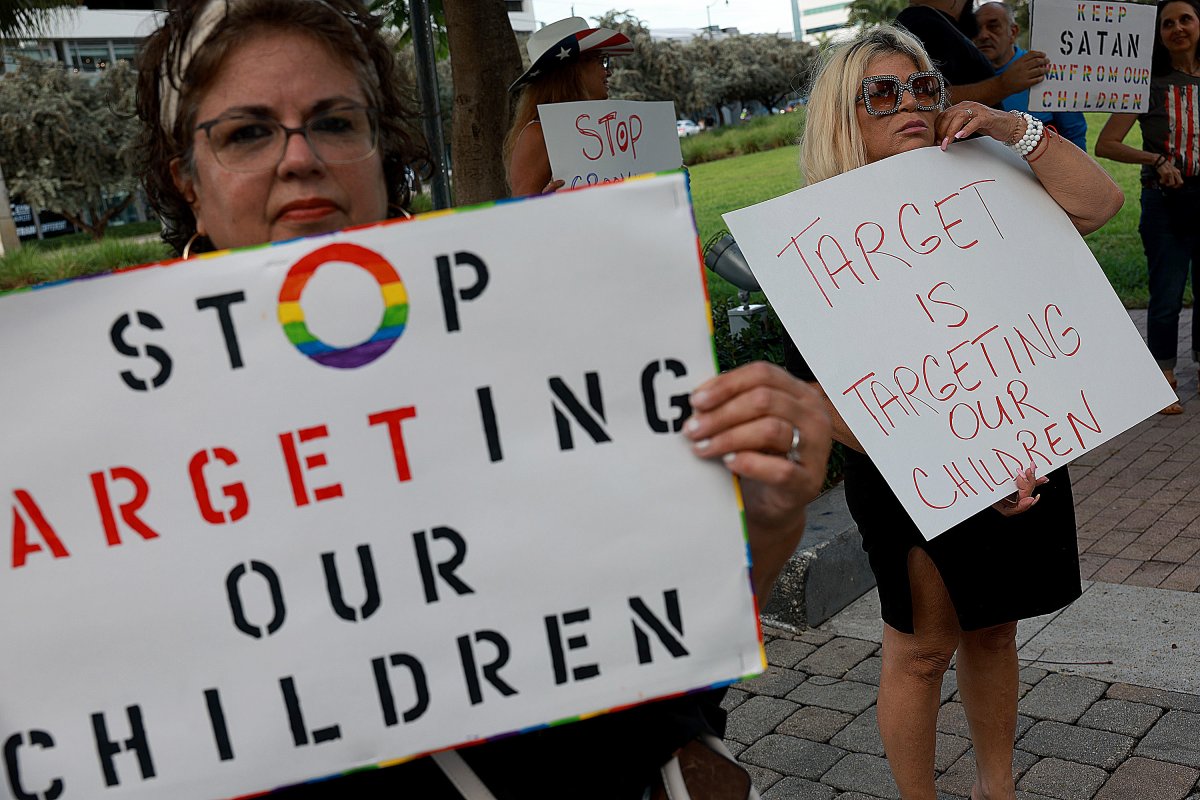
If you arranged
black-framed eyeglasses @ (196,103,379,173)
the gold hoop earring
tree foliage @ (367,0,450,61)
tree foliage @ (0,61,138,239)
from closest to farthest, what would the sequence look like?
black-framed eyeglasses @ (196,103,379,173), the gold hoop earring, tree foliage @ (367,0,450,61), tree foliage @ (0,61,138,239)

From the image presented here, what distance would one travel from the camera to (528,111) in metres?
4.58

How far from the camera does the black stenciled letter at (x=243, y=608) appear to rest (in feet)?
4.14

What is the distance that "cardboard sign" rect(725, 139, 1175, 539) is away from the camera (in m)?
2.23

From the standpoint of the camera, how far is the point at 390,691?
1.28 metres

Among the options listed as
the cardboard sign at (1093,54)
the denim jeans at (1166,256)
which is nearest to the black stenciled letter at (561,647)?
the cardboard sign at (1093,54)

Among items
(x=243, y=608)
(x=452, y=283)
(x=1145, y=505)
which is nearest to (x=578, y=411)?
(x=452, y=283)

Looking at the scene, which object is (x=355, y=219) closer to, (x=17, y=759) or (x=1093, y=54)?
(x=17, y=759)

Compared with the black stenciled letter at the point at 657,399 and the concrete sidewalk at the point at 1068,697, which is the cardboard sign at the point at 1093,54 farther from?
the black stenciled letter at the point at 657,399

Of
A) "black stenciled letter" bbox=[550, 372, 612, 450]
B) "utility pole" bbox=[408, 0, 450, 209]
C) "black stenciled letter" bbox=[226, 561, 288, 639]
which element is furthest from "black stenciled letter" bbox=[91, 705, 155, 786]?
"utility pole" bbox=[408, 0, 450, 209]

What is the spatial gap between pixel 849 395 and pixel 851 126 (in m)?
0.73

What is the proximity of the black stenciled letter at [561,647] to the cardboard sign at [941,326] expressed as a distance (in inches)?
40.8

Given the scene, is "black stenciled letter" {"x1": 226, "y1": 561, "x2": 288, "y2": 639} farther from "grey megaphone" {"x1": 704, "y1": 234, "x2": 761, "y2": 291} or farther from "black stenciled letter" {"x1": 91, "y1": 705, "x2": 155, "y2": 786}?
"grey megaphone" {"x1": 704, "y1": 234, "x2": 761, "y2": 291}

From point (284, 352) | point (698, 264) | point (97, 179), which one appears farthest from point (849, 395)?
point (97, 179)

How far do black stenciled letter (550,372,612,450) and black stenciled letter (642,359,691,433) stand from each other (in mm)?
56
